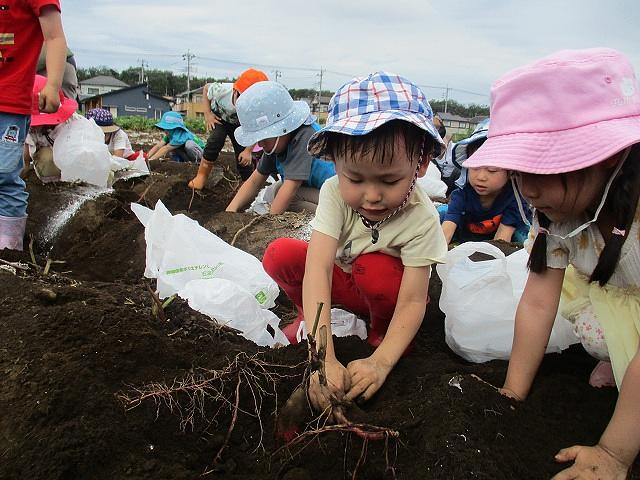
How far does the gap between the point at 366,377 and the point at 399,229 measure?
579 mm

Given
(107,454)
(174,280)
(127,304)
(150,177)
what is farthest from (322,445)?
(150,177)

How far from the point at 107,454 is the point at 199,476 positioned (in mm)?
210

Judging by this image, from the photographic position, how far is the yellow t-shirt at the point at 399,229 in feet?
5.97

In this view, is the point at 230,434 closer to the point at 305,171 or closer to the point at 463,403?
the point at 463,403

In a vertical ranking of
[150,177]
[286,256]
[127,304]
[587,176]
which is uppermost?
[587,176]

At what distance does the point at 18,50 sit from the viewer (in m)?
2.97

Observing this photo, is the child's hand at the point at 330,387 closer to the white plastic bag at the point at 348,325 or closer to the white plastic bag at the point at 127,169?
the white plastic bag at the point at 348,325

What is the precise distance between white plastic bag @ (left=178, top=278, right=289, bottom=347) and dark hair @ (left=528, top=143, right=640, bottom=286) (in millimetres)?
1082

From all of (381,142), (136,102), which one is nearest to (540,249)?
(381,142)


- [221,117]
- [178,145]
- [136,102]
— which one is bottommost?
[136,102]

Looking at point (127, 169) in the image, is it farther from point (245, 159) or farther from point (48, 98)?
point (48, 98)

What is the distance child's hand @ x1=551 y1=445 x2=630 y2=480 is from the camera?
3.81 ft

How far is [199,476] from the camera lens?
1185 mm

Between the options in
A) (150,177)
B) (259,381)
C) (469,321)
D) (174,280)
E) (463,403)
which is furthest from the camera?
(150,177)
